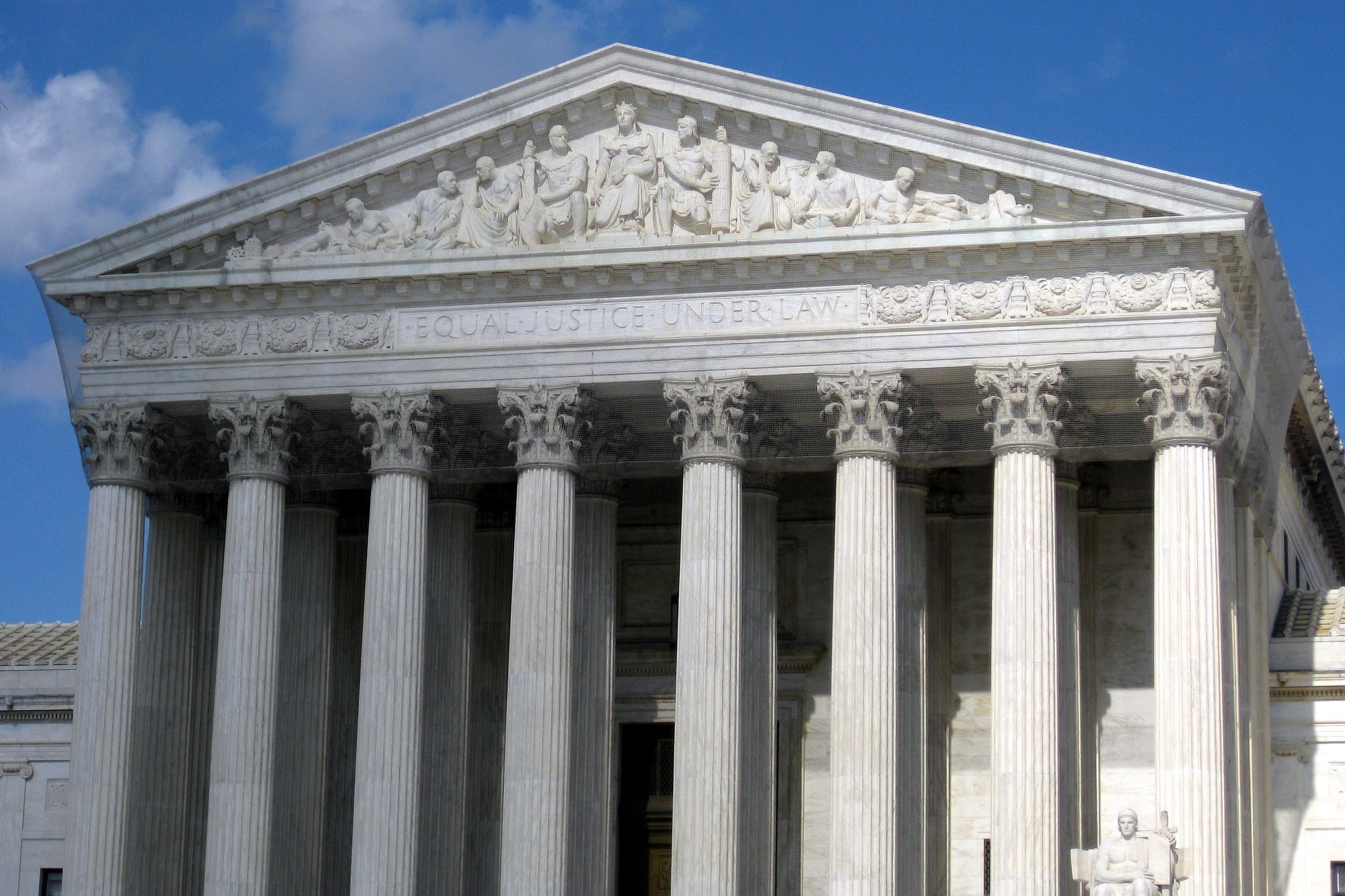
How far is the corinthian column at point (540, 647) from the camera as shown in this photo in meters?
45.1

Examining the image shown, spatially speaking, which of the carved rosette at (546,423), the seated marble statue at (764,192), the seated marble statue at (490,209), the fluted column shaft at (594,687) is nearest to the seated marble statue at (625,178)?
the seated marble statue at (490,209)

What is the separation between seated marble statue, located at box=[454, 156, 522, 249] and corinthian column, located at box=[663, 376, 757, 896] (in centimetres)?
445

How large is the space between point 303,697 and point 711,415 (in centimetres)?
1095

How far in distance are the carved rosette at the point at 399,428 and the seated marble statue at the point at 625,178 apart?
190 inches

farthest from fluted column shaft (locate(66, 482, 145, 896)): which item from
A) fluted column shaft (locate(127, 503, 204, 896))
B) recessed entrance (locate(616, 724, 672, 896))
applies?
recessed entrance (locate(616, 724, 672, 896))

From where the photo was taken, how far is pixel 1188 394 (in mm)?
43656

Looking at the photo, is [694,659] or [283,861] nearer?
[694,659]

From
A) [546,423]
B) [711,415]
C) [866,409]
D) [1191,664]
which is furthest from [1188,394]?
[546,423]

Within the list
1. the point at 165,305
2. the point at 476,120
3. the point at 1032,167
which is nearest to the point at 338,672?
the point at 165,305

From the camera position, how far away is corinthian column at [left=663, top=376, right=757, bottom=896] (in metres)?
44.3

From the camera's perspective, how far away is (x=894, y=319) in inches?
1785

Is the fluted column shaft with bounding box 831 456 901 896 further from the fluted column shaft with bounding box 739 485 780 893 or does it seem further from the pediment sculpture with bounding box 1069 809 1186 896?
the pediment sculpture with bounding box 1069 809 1186 896

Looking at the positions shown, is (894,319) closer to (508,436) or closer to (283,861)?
(508,436)

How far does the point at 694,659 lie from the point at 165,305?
41.7 feet
